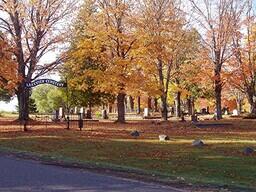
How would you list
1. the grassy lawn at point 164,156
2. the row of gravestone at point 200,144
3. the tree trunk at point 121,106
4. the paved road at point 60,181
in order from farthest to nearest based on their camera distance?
the tree trunk at point 121,106, the row of gravestone at point 200,144, the grassy lawn at point 164,156, the paved road at point 60,181

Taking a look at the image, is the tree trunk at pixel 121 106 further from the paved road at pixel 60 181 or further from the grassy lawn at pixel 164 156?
the paved road at pixel 60 181

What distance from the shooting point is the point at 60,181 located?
431 inches

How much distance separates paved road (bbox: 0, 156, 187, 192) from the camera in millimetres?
9969

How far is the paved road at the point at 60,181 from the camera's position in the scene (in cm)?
997

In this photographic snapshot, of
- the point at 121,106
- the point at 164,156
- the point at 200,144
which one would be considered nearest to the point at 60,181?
the point at 164,156

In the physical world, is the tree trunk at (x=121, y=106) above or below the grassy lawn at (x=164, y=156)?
above

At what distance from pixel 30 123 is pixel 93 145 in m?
17.3

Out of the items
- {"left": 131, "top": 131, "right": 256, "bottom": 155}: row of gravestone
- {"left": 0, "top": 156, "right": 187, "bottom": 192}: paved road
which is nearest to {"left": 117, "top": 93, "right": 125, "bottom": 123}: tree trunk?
{"left": 131, "top": 131, "right": 256, "bottom": 155}: row of gravestone

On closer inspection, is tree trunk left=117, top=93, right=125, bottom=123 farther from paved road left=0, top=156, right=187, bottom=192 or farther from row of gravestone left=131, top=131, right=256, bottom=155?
paved road left=0, top=156, right=187, bottom=192

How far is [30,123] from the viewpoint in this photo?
36.2 metres

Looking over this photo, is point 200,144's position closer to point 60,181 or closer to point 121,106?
point 60,181

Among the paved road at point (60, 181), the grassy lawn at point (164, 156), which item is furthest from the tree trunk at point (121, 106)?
the paved road at point (60, 181)

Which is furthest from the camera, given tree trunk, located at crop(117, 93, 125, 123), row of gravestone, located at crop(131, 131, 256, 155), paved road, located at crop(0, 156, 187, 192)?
tree trunk, located at crop(117, 93, 125, 123)

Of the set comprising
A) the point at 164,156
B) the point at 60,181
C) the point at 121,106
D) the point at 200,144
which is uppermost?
the point at 121,106
